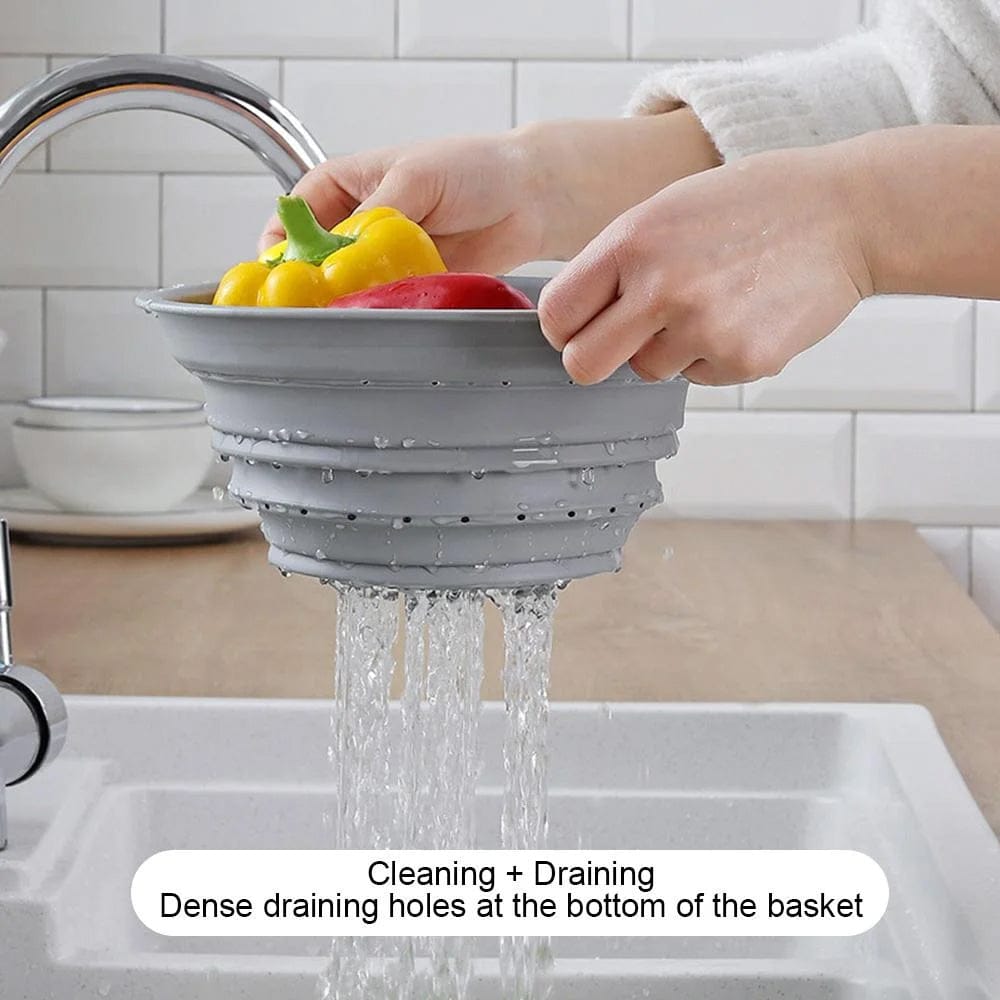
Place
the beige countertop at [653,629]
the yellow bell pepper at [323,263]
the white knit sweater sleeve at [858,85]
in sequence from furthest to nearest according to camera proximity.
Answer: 1. the beige countertop at [653,629]
2. the white knit sweater sleeve at [858,85]
3. the yellow bell pepper at [323,263]

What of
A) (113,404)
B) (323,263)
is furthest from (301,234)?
(113,404)

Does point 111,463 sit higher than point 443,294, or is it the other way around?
point 443,294

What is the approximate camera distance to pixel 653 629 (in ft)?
4.06

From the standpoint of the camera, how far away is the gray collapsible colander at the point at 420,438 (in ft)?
1.61

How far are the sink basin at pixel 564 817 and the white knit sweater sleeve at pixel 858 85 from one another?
36 centimetres

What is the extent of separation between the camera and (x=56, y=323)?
164 cm

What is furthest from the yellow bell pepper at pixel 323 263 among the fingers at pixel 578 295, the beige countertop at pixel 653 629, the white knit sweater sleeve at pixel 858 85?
the beige countertop at pixel 653 629

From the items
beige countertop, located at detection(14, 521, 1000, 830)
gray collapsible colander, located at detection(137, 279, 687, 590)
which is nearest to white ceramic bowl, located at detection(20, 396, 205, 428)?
beige countertop, located at detection(14, 521, 1000, 830)

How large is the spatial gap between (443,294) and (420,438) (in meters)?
0.05

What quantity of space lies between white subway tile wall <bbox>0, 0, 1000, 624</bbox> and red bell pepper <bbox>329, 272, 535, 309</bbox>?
43.5 inches

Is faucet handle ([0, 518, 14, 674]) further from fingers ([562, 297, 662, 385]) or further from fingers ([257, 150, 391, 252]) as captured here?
fingers ([562, 297, 662, 385])

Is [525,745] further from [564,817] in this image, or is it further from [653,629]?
[653,629]

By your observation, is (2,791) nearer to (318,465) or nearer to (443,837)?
(443,837)

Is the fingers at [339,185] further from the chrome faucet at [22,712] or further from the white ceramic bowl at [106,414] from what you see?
the white ceramic bowl at [106,414]
